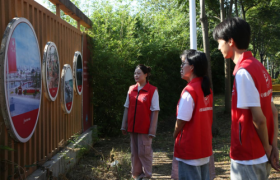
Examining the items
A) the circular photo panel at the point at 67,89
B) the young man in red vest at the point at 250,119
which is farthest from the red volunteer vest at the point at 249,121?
the circular photo panel at the point at 67,89

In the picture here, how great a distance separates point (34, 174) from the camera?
3.93 m

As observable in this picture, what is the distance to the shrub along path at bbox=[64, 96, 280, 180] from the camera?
5.15 m

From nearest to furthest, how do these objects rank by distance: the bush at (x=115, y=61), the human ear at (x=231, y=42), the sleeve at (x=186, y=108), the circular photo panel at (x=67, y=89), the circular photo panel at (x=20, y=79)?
1. the human ear at (x=231, y=42)
2. the sleeve at (x=186, y=108)
3. the circular photo panel at (x=20, y=79)
4. the circular photo panel at (x=67, y=89)
5. the bush at (x=115, y=61)

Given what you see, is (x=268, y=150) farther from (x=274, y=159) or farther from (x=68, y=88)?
(x=68, y=88)

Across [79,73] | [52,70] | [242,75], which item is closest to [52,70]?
[52,70]

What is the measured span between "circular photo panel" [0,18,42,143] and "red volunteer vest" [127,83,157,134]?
4.80 ft

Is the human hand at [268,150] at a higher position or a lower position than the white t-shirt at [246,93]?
lower

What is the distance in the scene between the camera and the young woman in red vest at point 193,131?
9.07ft

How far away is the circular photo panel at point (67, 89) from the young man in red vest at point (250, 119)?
3.74 m

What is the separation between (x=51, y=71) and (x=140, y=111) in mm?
1525

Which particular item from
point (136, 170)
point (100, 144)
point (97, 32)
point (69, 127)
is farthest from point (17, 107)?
point (97, 32)

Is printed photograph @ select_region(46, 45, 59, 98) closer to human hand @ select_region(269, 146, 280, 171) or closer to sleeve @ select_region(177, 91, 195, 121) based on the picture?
sleeve @ select_region(177, 91, 195, 121)

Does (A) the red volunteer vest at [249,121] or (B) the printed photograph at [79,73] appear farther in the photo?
(B) the printed photograph at [79,73]

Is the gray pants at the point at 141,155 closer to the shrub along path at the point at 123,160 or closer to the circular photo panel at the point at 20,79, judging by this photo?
the shrub along path at the point at 123,160
